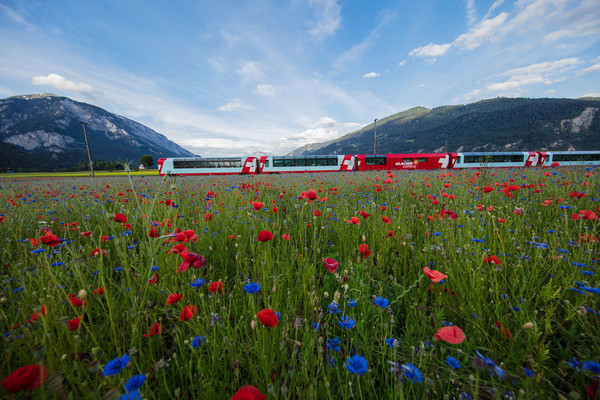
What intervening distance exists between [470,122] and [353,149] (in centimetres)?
7728

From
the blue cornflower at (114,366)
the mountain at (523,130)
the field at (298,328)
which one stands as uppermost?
the mountain at (523,130)

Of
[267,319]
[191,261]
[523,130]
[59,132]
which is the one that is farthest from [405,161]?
[59,132]

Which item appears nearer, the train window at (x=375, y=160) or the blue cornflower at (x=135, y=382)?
the blue cornflower at (x=135, y=382)

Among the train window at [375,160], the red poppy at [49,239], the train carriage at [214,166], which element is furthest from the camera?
the train carriage at [214,166]

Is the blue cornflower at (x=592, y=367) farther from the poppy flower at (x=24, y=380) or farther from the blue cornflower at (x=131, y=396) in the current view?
the poppy flower at (x=24, y=380)

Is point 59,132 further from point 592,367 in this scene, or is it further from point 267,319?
point 592,367

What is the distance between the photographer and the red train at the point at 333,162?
24.3 meters

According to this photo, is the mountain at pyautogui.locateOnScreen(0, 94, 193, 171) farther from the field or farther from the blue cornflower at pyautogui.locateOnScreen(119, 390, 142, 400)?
the blue cornflower at pyautogui.locateOnScreen(119, 390, 142, 400)

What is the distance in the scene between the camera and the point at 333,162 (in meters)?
24.9

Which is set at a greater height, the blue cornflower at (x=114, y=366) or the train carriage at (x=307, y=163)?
the train carriage at (x=307, y=163)

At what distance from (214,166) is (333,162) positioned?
1337cm

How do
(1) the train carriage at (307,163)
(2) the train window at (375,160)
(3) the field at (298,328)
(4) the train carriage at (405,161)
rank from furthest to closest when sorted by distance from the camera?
1. (2) the train window at (375,160)
2. (1) the train carriage at (307,163)
3. (4) the train carriage at (405,161)
4. (3) the field at (298,328)

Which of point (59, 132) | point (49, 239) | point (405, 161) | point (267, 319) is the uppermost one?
point (59, 132)

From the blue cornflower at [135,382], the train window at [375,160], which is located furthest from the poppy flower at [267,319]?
the train window at [375,160]
